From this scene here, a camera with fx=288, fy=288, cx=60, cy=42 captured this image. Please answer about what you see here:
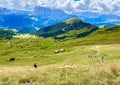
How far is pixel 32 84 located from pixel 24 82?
3.42 ft

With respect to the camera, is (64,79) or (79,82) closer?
(79,82)

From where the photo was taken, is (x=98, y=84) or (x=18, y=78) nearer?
(x=98, y=84)

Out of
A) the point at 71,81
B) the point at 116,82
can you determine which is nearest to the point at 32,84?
the point at 71,81

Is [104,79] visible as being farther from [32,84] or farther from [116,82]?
[32,84]

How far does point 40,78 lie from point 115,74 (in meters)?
4.80

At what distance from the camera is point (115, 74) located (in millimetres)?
18453

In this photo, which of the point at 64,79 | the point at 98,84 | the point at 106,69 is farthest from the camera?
the point at 106,69

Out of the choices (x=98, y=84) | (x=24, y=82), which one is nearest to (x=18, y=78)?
(x=24, y=82)

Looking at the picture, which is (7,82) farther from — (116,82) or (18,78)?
(116,82)

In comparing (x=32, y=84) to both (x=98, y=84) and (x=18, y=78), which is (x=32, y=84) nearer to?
(x=18, y=78)

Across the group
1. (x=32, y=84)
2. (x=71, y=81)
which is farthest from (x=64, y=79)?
(x=32, y=84)

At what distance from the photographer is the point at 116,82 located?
642 inches

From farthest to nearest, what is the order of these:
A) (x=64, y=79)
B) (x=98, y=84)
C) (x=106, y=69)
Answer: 1. (x=106, y=69)
2. (x=64, y=79)
3. (x=98, y=84)

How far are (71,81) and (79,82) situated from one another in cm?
50
